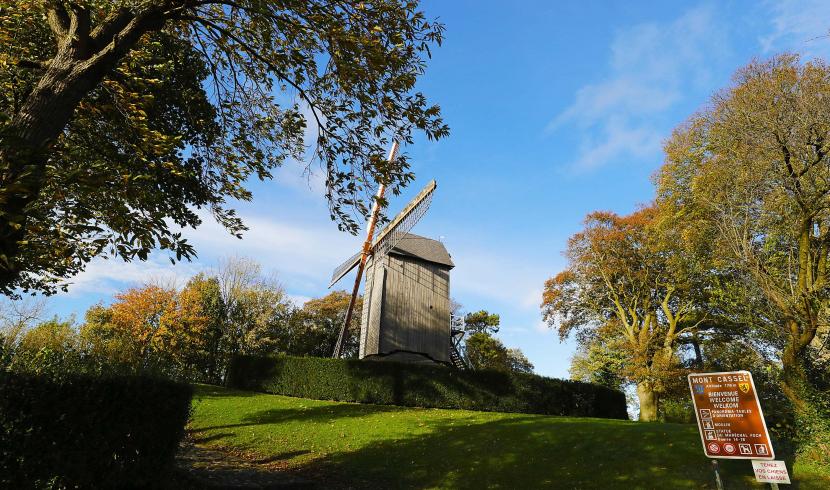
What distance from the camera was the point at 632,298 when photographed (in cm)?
3000

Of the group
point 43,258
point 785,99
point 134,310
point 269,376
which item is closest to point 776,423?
point 785,99

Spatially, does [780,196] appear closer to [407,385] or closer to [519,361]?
[407,385]

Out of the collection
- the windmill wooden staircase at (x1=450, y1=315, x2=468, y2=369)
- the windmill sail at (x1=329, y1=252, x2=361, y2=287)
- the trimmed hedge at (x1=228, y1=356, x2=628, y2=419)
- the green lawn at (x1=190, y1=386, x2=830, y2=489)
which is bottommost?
the green lawn at (x1=190, y1=386, x2=830, y2=489)

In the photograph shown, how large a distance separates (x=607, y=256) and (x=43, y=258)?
96.9 feet

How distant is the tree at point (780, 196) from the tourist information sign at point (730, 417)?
4.52 m

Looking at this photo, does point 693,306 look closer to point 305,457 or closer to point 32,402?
point 305,457

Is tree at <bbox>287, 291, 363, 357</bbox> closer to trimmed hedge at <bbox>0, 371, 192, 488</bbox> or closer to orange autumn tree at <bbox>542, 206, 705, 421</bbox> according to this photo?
orange autumn tree at <bbox>542, 206, 705, 421</bbox>

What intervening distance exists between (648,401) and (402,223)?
18929mm

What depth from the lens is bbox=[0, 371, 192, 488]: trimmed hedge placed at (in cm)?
549

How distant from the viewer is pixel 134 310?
35219 millimetres

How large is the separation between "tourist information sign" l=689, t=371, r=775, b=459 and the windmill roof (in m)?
22.3

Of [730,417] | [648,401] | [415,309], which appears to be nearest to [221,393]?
[415,309]

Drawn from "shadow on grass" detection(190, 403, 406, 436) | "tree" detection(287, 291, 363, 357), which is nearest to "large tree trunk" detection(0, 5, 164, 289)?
"shadow on grass" detection(190, 403, 406, 436)

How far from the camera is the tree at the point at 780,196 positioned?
1162 cm
